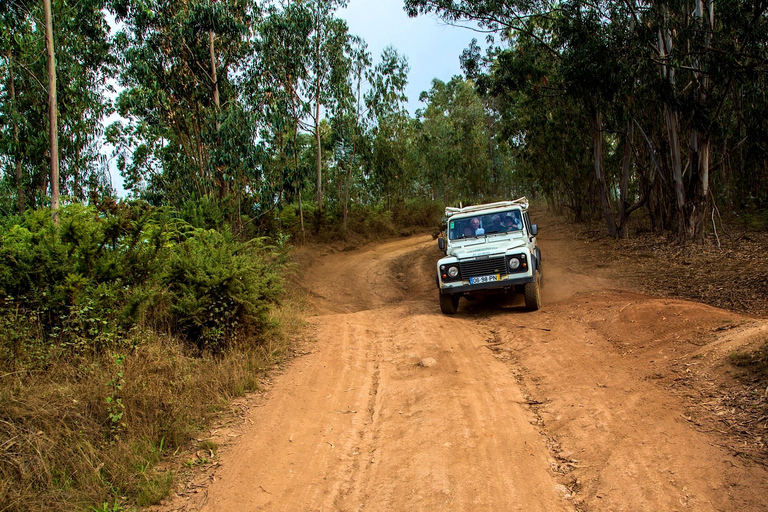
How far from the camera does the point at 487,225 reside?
11500 millimetres

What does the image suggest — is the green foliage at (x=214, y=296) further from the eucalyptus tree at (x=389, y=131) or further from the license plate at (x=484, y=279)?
the eucalyptus tree at (x=389, y=131)

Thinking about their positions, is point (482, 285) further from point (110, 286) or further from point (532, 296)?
point (110, 286)

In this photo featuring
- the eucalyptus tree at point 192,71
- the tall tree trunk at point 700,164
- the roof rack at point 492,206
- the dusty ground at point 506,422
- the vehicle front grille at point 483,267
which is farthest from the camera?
the eucalyptus tree at point 192,71

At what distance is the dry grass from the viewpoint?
385 centimetres

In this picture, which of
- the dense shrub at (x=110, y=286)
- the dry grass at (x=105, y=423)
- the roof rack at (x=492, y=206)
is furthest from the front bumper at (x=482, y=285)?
the dry grass at (x=105, y=423)

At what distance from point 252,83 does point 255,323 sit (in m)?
14.4

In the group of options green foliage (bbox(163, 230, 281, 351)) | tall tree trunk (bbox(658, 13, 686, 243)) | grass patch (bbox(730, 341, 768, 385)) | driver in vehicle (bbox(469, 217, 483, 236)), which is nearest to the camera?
grass patch (bbox(730, 341, 768, 385))

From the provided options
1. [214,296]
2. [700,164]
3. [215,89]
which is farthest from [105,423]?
[215,89]

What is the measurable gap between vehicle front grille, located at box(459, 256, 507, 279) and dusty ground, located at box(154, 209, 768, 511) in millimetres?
1118

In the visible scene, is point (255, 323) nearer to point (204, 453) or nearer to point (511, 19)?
point (204, 453)

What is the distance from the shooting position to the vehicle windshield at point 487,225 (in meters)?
11.4

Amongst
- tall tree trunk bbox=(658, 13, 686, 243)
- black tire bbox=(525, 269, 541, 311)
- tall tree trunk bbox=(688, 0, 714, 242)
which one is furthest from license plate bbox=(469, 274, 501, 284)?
tall tree trunk bbox=(658, 13, 686, 243)

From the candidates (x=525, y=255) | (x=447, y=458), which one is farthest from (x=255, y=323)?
(x=525, y=255)

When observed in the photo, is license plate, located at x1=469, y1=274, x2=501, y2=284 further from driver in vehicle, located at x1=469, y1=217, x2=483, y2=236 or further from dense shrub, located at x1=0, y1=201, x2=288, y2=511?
dense shrub, located at x1=0, y1=201, x2=288, y2=511
